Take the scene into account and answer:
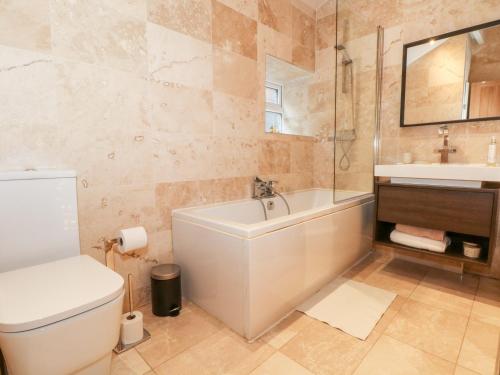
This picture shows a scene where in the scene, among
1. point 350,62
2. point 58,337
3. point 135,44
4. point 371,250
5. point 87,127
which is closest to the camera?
point 58,337

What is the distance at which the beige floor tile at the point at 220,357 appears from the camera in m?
1.23

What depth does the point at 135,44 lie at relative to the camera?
1.61 meters

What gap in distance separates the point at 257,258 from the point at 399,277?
141 centimetres

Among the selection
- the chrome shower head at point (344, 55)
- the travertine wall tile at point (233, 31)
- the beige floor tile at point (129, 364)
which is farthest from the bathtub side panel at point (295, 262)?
the travertine wall tile at point (233, 31)

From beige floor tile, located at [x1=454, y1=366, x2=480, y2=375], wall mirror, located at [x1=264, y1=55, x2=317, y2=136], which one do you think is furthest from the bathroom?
wall mirror, located at [x1=264, y1=55, x2=317, y2=136]

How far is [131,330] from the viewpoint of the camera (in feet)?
4.60

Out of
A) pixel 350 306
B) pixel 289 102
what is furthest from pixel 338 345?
pixel 289 102

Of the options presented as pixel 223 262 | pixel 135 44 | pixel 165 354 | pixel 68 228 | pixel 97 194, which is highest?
pixel 135 44

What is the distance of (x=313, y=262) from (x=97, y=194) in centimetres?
137

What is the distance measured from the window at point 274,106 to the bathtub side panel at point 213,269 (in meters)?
1.67

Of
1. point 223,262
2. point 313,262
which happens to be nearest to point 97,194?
point 223,262

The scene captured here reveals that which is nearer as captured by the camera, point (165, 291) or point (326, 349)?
point (326, 349)

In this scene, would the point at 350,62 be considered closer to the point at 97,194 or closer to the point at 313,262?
the point at 313,262

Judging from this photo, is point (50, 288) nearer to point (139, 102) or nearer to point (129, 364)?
point (129, 364)
